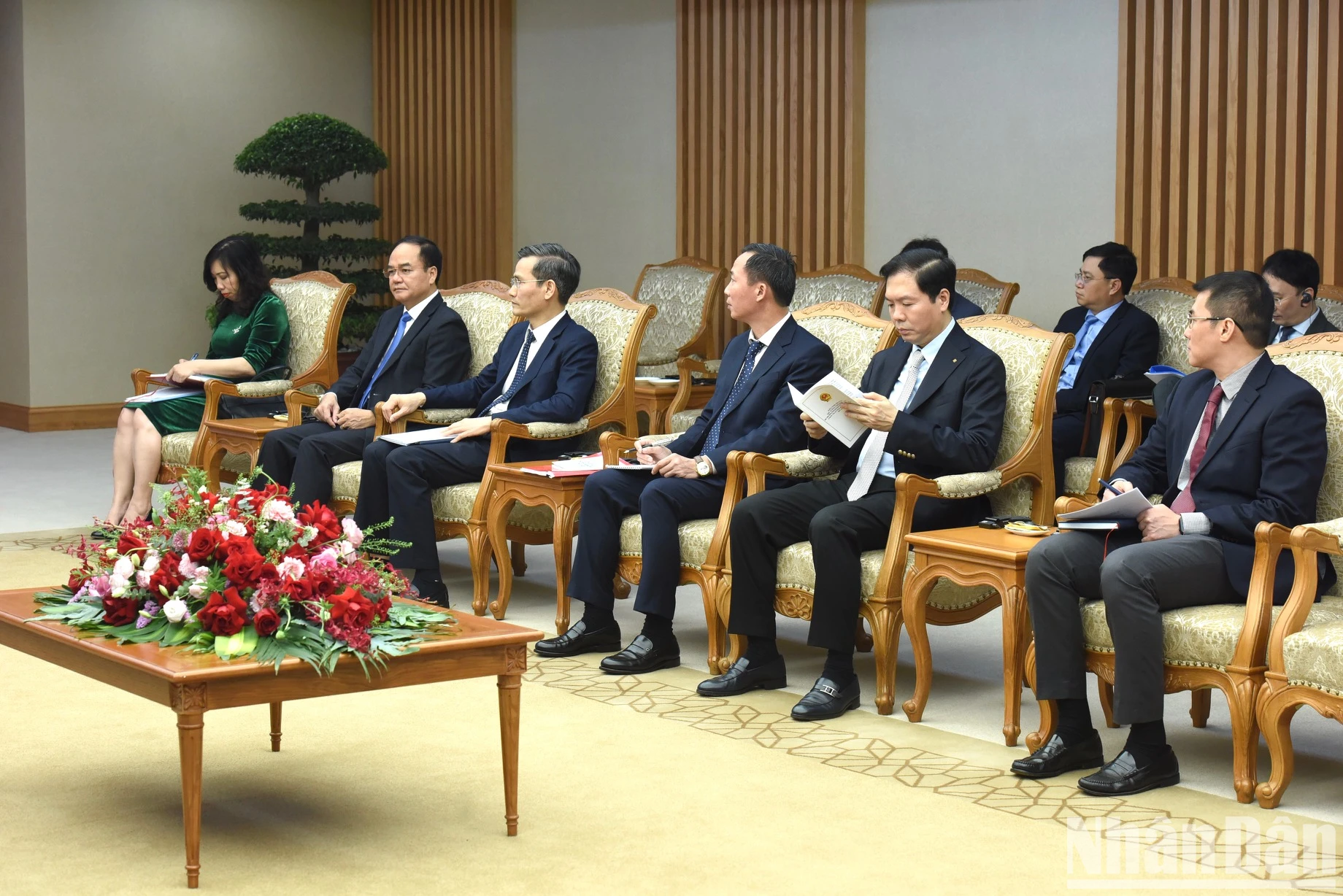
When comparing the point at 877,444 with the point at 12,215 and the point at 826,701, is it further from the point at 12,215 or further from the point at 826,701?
the point at 12,215

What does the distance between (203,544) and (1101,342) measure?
4503 mm

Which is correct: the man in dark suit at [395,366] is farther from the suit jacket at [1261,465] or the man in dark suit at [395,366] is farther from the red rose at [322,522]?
the suit jacket at [1261,465]

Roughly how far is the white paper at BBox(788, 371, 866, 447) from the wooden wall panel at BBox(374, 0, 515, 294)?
7222 mm

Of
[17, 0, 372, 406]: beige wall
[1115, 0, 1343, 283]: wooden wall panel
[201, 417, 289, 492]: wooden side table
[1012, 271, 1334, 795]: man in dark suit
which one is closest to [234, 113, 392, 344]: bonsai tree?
→ [17, 0, 372, 406]: beige wall

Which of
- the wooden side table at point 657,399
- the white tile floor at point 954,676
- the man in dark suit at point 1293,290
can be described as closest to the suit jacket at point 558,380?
the white tile floor at point 954,676

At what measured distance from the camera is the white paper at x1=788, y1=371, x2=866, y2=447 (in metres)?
5.08

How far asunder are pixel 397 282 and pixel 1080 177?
3726mm

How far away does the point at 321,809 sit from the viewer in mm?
3947

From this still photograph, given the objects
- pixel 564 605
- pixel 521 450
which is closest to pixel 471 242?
pixel 521 450

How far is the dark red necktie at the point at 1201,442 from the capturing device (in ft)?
14.6

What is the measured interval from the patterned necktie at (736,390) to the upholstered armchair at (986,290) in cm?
283

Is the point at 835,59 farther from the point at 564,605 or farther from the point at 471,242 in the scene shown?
the point at 564,605

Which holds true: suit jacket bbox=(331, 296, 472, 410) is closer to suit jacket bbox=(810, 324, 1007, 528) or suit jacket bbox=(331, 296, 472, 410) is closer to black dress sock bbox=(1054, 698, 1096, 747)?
suit jacket bbox=(810, 324, 1007, 528)

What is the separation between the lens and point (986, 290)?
849 centimetres
